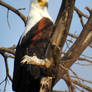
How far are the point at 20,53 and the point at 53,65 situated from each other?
0.49 m

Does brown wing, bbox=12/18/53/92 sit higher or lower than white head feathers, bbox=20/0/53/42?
lower

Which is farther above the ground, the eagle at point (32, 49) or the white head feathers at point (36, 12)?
the white head feathers at point (36, 12)

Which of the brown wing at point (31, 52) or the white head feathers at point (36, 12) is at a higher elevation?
the white head feathers at point (36, 12)

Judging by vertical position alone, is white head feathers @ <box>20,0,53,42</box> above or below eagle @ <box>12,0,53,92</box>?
above

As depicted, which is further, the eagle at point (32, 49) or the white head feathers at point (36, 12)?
the white head feathers at point (36, 12)

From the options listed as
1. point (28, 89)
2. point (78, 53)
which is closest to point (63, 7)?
point (78, 53)

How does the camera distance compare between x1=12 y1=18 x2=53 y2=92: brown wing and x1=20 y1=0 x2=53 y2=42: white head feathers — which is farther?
x1=20 y1=0 x2=53 y2=42: white head feathers

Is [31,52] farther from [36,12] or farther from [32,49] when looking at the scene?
[36,12]

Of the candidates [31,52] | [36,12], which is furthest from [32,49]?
[36,12]

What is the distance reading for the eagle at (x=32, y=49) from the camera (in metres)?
1.70

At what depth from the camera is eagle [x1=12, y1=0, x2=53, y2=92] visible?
66.9 inches

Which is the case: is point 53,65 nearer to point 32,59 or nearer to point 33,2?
point 32,59

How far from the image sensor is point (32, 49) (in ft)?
5.87

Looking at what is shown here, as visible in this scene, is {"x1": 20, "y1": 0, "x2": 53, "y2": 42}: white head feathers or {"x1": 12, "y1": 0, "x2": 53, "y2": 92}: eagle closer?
{"x1": 12, "y1": 0, "x2": 53, "y2": 92}: eagle
